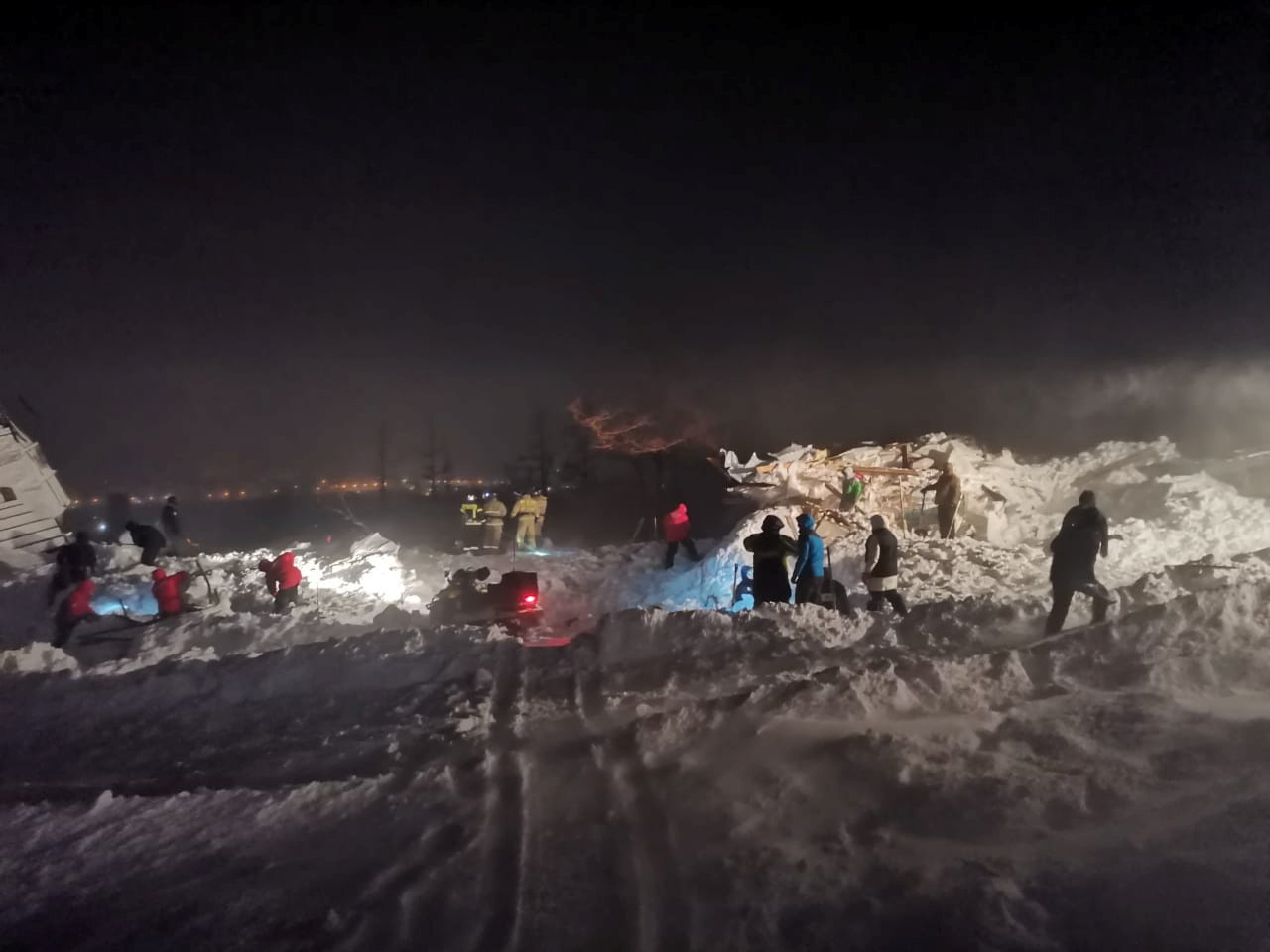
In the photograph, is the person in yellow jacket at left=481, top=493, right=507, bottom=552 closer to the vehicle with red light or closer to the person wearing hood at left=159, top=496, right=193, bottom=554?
the vehicle with red light

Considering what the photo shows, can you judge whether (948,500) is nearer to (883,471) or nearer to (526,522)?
(883,471)

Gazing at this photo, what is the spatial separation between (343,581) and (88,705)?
986cm

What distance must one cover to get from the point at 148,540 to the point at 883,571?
1595cm

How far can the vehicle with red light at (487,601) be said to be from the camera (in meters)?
12.9

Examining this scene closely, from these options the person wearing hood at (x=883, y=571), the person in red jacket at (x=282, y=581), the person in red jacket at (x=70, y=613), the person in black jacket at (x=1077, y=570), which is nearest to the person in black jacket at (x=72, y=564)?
the person in red jacket at (x=70, y=613)

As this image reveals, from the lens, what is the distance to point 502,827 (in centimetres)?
474

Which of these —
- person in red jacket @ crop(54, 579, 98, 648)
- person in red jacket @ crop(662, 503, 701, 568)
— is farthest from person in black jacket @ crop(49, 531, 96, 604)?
person in red jacket @ crop(662, 503, 701, 568)

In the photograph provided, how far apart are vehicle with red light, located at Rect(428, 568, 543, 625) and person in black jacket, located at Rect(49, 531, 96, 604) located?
7.73 meters

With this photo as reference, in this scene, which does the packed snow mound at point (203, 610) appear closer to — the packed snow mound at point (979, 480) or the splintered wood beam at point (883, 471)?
the packed snow mound at point (979, 480)

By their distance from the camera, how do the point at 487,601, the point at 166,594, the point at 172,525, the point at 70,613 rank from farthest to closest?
the point at 172,525 → the point at 166,594 → the point at 487,601 → the point at 70,613

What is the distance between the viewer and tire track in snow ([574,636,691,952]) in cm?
372

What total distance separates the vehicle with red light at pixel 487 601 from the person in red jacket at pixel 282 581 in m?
2.92

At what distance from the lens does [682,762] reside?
5.46 metres

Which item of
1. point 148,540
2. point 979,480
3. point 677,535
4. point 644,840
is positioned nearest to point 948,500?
point 979,480
